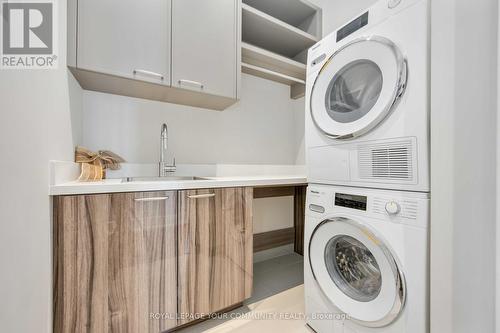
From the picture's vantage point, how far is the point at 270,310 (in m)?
1.34

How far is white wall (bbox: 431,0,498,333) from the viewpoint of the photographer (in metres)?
0.61

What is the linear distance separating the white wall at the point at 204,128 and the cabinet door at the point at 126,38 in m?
0.39

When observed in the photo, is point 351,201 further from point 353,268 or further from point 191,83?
point 191,83

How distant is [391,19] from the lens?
2.77 ft

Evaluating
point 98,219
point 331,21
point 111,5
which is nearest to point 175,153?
point 98,219

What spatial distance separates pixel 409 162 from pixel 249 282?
1074 mm

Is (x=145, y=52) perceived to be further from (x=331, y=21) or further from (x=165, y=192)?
(x=331, y=21)

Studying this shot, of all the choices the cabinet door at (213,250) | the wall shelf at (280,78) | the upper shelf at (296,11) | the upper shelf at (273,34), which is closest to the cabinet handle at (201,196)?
the cabinet door at (213,250)

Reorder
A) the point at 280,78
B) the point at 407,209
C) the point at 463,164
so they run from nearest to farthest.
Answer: the point at 463,164, the point at 407,209, the point at 280,78

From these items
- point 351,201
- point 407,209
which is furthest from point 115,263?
point 407,209

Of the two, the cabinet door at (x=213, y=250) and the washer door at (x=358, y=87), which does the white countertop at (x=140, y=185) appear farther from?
the washer door at (x=358, y=87)

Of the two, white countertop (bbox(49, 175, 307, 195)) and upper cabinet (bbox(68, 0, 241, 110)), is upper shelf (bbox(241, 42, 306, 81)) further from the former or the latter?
white countertop (bbox(49, 175, 307, 195))

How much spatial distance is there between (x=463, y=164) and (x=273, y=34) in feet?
5.64

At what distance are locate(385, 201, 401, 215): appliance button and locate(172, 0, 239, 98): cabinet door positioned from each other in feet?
3.82
